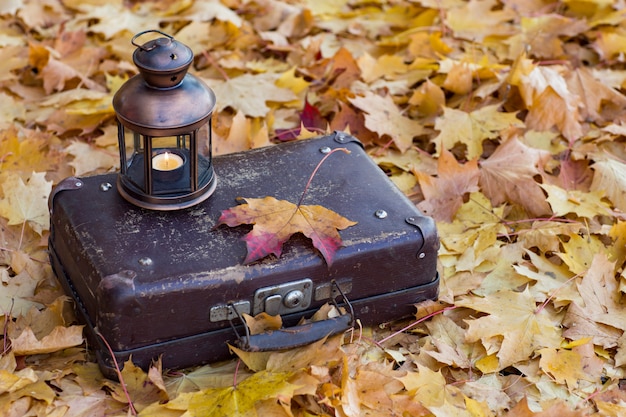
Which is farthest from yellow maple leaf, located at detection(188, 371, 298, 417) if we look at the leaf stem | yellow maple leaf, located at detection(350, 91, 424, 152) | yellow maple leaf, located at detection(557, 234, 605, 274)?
yellow maple leaf, located at detection(350, 91, 424, 152)

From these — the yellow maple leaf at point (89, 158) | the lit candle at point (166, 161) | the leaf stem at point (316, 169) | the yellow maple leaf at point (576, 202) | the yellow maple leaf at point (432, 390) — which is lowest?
the yellow maple leaf at point (89, 158)

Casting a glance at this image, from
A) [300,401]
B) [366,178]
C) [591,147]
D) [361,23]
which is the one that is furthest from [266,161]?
[361,23]

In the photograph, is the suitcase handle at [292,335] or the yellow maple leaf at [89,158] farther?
the yellow maple leaf at [89,158]

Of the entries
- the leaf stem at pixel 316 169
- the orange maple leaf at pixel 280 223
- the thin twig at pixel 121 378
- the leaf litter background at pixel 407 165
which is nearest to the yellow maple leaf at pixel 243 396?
the leaf litter background at pixel 407 165

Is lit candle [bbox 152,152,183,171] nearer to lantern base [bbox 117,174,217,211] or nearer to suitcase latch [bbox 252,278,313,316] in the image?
lantern base [bbox 117,174,217,211]

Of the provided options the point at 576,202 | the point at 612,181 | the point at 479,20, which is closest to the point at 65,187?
the point at 576,202

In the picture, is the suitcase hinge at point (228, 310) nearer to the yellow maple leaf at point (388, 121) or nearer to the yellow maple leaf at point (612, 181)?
the yellow maple leaf at point (388, 121)

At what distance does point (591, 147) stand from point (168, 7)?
79.6 inches

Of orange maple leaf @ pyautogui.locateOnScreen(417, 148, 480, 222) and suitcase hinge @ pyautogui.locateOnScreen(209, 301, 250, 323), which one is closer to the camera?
suitcase hinge @ pyautogui.locateOnScreen(209, 301, 250, 323)

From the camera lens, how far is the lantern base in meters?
2.13

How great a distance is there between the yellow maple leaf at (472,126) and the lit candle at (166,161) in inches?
41.9

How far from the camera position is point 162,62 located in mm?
1981

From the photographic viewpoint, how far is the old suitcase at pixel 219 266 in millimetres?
1962

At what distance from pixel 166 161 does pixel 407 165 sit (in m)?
1.02
